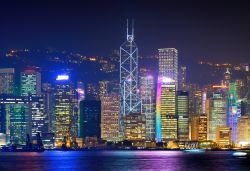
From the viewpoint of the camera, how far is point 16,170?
10838cm

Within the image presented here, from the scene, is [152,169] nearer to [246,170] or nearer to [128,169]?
[128,169]

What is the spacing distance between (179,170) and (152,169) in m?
3.89

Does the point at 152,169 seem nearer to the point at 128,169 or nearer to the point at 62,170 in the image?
the point at 128,169

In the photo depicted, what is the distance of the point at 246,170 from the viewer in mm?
105562

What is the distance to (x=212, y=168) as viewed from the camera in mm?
111312

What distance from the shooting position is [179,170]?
353 ft

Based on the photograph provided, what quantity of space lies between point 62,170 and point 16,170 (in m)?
6.32

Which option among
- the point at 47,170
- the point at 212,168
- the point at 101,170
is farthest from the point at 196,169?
the point at 47,170

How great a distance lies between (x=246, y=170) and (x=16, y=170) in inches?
1235

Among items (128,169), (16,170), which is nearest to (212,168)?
(128,169)

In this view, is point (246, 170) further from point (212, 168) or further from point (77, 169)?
point (77, 169)

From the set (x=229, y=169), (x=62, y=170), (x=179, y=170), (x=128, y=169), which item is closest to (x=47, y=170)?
(x=62, y=170)

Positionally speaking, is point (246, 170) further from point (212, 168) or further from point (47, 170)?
point (47, 170)

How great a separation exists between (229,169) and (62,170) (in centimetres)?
2318
